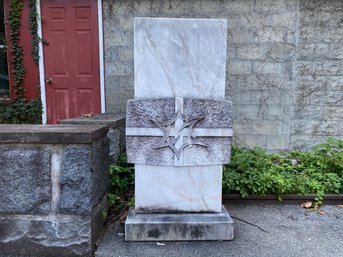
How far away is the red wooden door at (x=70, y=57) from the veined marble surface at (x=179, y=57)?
321 centimetres

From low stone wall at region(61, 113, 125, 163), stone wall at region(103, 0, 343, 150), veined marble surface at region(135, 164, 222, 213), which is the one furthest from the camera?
stone wall at region(103, 0, 343, 150)

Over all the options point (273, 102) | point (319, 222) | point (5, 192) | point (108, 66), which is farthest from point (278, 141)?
A: point (5, 192)

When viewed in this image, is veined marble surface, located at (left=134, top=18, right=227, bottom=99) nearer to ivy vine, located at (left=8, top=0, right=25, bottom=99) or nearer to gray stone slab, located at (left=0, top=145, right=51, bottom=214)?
gray stone slab, located at (left=0, top=145, right=51, bottom=214)

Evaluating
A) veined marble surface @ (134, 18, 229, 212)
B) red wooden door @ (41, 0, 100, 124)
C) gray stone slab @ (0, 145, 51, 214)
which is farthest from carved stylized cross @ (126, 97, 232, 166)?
red wooden door @ (41, 0, 100, 124)

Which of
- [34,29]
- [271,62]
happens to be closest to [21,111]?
[34,29]

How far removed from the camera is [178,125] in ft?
8.20

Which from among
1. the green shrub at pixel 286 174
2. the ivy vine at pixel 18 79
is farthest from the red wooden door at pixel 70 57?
the green shrub at pixel 286 174

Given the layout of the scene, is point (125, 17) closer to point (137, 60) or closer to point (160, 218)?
point (137, 60)

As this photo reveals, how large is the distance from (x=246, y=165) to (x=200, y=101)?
1.28 m

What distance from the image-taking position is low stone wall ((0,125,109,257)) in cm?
222

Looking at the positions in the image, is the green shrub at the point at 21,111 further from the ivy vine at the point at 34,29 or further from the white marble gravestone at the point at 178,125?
the white marble gravestone at the point at 178,125

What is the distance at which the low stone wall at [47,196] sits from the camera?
2219 millimetres

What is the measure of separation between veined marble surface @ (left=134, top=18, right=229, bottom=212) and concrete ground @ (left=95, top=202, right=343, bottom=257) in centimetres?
30

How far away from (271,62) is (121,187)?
3.47 meters
